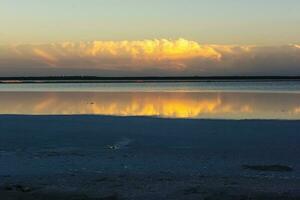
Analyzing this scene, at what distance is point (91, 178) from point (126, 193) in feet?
5.42

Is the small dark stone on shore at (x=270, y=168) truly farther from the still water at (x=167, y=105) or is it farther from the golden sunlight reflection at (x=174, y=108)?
the golden sunlight reflection at (x=174, y=108)

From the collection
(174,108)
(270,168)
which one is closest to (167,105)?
(174,108)

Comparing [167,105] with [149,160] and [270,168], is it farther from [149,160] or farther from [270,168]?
[270,168]

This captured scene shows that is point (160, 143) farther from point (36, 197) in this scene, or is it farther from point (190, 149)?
point (36, 197)

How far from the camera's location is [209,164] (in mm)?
12266

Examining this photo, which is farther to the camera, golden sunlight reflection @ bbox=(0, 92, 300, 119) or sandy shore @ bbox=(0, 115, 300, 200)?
golden sunlight reflection @ bbox=(0, 92, 300, 119)

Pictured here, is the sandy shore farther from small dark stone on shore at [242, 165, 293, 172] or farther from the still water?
the still water

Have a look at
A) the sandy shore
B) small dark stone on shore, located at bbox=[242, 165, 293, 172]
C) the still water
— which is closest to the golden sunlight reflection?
the still water

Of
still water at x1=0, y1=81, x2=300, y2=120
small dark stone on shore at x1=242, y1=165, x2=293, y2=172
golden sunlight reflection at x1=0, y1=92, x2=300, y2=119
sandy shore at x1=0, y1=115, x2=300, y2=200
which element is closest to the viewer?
sandy shore at x1=0, y1=115, x2=300, y2=200

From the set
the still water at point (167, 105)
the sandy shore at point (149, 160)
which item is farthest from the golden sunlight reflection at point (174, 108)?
the sandy shore at point (149, 160)

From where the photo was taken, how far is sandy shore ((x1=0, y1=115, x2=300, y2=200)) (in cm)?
914

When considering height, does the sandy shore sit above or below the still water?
above

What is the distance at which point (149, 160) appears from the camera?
12.9 meters

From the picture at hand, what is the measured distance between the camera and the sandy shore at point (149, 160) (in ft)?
30.0
